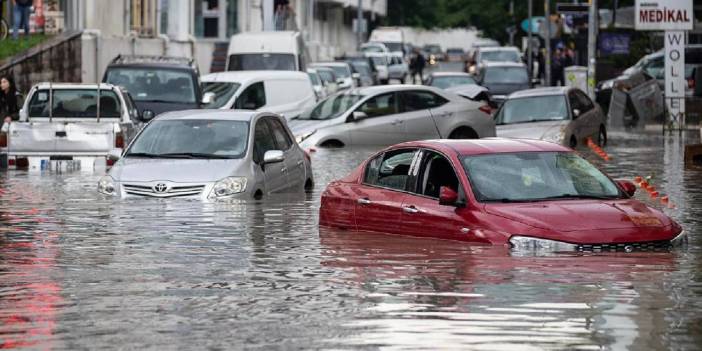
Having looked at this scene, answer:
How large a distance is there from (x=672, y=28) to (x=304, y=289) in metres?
29.0

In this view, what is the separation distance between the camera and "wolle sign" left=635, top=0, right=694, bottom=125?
130 ft

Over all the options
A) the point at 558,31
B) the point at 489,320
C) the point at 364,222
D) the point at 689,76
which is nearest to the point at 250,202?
the point at 364,222

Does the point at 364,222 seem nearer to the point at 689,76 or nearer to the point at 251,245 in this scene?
the point at 251,245

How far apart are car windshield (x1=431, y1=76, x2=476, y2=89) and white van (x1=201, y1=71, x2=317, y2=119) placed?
14.2 meters

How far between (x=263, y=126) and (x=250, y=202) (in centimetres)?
181

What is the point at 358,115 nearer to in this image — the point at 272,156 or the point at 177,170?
the point at 272,156

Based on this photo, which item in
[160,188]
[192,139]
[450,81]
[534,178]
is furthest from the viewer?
[450,81]

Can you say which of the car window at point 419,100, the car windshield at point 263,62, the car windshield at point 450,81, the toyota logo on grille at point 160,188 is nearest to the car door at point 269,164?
the toyota logo on grille at point 160,188

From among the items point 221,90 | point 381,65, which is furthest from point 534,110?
point 381,65

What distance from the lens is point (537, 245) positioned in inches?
523

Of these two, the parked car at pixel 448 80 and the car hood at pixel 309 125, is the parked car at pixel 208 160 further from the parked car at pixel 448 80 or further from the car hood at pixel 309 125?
the parked car at pixel 448 80

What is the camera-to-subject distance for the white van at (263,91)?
112 feet

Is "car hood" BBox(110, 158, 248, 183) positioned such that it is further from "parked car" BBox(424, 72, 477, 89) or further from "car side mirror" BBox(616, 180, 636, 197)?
"parked car" BBox(424, 72, 477, 89)

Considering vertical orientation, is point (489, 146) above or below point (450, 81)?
below
